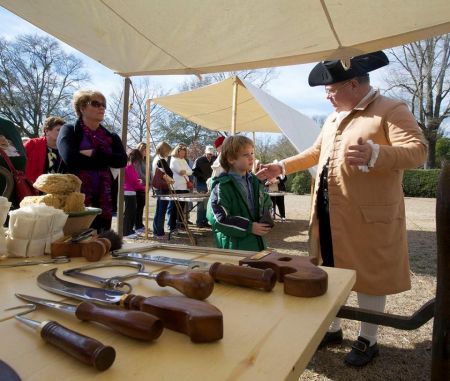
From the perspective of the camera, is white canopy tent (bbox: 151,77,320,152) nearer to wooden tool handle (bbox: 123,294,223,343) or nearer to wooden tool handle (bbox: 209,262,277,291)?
wooden tool handle (bbox: 209,262,277,291)

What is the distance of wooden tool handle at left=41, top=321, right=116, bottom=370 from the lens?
1.52ft

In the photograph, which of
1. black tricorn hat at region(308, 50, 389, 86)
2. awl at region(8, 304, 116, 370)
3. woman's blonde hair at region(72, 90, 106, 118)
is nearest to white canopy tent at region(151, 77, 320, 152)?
woman's blonde hair at region(72, 90, 106, 118)

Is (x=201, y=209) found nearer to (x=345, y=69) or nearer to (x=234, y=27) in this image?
(x=234, y=27)

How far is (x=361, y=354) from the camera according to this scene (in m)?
2.00

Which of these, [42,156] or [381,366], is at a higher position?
[42,156]

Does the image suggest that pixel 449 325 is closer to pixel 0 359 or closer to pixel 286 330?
pixel 286 330

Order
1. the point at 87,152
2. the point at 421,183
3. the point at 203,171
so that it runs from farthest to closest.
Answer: the point at 421,183 → the point at 203,171 → the point at 87,152

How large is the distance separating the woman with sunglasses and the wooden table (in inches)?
62.8

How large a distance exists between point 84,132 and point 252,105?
539 centimetres

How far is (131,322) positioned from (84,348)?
0.08m

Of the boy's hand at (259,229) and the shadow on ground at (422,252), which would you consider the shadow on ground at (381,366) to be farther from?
the shadow on ground at (422,252)

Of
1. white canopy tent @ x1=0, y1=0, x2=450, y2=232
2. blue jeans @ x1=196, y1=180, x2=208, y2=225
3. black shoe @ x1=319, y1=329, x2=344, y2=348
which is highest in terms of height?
white canopy tent @ x1=0, y1=0, x2=450, y2=232

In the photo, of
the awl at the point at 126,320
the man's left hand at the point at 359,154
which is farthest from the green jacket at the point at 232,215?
the awl at the point at 126,320

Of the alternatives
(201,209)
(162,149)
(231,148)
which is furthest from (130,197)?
(231,148)
